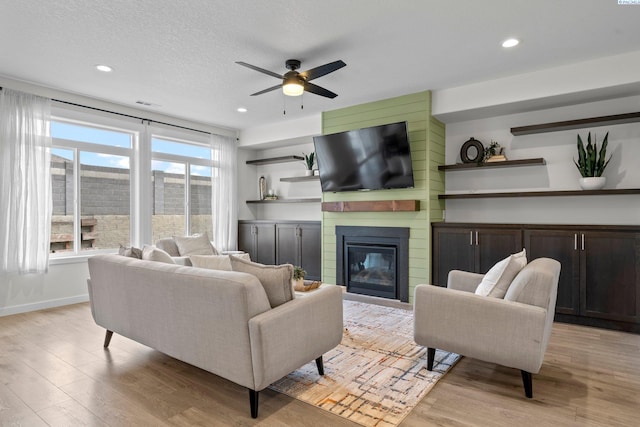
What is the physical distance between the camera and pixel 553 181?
431 centimetres

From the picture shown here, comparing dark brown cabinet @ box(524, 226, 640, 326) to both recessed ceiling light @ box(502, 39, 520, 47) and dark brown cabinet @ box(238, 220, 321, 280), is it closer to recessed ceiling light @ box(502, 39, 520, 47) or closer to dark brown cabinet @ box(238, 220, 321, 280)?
recessed ceiling light @ box(502, 39, 520, 47)

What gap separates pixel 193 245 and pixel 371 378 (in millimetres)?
3196

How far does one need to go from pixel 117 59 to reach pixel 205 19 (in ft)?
4.30

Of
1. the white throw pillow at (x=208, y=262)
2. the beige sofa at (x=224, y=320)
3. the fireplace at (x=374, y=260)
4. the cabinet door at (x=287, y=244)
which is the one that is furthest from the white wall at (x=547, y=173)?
the white throw pillow at (x=208, y=262)

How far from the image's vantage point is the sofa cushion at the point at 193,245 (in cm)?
482

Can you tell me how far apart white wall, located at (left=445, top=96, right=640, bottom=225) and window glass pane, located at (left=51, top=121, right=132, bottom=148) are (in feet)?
15.2

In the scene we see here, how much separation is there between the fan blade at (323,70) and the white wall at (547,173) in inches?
96.8

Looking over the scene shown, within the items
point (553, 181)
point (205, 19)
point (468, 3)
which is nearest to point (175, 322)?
point (205, 19)

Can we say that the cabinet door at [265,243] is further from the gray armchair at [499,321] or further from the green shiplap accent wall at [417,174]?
the gray armchair at [499,321]

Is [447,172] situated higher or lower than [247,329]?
higher

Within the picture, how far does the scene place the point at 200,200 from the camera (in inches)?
250

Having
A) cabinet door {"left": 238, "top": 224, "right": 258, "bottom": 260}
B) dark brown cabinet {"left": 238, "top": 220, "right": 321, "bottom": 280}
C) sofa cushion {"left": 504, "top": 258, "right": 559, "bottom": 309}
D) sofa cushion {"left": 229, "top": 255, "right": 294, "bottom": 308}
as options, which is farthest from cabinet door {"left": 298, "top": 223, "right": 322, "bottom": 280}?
sofa cushion {"left": 504, "top": 258, "right": 559, "bottom": 309}

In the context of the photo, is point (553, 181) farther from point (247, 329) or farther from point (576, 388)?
point (247, 329)

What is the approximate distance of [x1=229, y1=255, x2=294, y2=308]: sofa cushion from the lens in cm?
230
